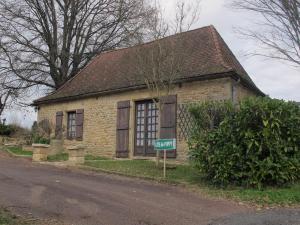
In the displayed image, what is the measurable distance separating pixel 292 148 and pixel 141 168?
5.00 m

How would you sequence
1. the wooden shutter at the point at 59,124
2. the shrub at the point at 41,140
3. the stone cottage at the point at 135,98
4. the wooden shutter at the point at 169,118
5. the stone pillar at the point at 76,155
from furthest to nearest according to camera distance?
the wooden shutter at the point at 59,124 < the shrub at the point at 41,140 < the wooden shutter at the point at 169,118 < the stone cottage at the point at 135,98 < the stone pillar at the point at 76,155

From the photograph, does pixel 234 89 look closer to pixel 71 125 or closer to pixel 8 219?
pixel 71 125

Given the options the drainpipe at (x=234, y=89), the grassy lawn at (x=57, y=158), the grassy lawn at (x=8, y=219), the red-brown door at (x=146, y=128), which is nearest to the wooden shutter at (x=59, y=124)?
the grassy lawn at (x=57, y=158)

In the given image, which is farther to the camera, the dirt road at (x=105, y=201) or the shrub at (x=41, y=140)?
the shrub at (x=41, y=140)

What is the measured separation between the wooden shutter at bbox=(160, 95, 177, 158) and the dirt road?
4304mm

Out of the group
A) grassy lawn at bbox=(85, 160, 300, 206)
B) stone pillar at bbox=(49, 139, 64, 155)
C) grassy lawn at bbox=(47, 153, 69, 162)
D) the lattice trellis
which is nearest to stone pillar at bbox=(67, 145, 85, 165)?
grassy lawn at bbox=(85, 160, 300, 206)

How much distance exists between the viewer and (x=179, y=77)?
16500mm

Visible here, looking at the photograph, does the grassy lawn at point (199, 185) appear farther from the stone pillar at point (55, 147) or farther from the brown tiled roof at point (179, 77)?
the stone pillar at point (55, 147)

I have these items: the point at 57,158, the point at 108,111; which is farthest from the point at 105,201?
the point at 108,111

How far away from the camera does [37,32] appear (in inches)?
1084

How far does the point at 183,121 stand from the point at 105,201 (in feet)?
25.4

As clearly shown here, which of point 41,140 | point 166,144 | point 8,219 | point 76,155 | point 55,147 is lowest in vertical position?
point 8,219

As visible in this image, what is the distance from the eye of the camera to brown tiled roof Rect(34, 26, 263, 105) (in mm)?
16094

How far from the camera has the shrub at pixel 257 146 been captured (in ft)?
36.8
